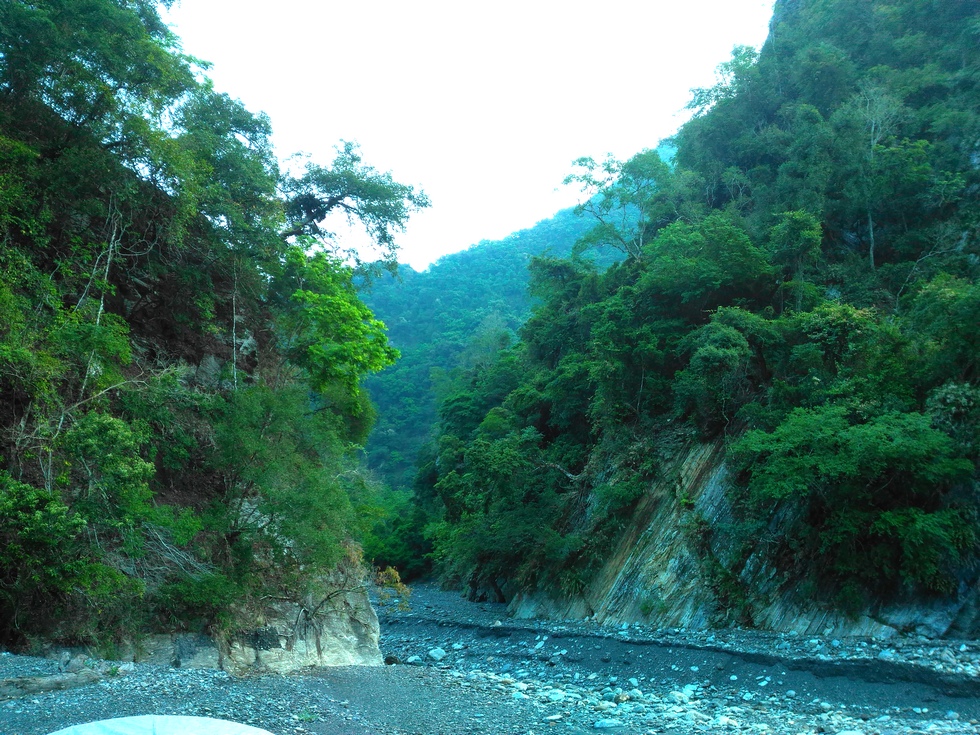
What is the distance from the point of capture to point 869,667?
9969mm

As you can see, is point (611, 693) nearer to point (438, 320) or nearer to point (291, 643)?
point (291, 643)

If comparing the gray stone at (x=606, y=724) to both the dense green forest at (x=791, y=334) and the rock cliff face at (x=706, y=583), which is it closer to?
the rock cliff face at (x=706, y=583)

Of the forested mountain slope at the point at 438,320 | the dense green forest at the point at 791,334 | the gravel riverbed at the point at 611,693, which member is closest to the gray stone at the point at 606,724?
the gravel riverbed at the point at 611,693

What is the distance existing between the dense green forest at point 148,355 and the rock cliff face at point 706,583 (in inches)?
287

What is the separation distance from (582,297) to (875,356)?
15.5 meters

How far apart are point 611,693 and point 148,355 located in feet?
36.0

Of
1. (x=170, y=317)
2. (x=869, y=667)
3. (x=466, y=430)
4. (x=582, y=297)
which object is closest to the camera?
(x=869, y=667)

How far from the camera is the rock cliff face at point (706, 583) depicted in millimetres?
11211

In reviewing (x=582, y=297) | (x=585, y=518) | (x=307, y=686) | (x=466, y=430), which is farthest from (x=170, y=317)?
(x=466, y=430)

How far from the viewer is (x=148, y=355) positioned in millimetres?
12992

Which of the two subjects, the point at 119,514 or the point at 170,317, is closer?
the point at 119,514

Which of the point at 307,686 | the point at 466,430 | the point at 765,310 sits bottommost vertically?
the point at 307,686

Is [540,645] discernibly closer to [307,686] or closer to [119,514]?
[307,686]

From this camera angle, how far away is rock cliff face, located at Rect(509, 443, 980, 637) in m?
11.2
